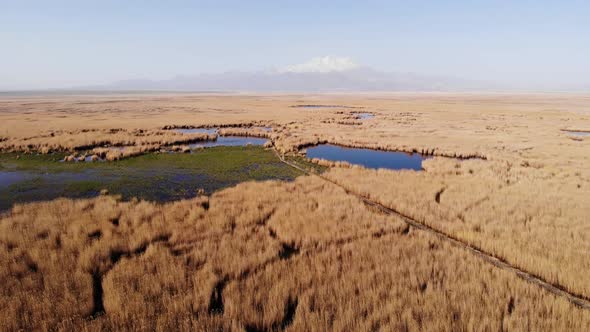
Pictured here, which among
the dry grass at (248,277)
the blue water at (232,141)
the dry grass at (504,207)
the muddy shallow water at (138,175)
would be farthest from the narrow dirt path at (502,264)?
the blue water at (232,141)

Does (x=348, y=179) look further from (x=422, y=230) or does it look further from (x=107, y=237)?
(x=107, y=237)

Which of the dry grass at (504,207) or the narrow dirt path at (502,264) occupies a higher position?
the dry grass at (504,207)

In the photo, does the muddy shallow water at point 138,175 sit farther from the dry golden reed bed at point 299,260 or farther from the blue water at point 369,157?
the blue water at point 369,157

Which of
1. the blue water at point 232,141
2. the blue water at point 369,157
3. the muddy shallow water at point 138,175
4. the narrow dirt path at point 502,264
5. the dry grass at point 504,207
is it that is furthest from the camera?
the blue water at point 232,141

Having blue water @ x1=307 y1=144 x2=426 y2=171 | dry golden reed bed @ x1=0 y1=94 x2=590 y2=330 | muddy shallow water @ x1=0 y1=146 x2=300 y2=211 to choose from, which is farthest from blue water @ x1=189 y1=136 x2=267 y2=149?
dry golden reed bed @ x1=0 y1=94 x2=590 y2=330

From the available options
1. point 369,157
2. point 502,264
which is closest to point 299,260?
point 502,264

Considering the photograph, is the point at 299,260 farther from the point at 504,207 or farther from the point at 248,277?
the point at 504,207
